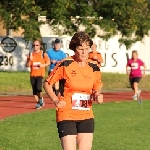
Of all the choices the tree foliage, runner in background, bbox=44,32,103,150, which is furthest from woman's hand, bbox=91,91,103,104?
the tree foliage

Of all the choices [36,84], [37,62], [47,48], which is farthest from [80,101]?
[47,48]

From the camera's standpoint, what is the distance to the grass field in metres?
31.3

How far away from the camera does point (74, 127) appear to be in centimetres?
861

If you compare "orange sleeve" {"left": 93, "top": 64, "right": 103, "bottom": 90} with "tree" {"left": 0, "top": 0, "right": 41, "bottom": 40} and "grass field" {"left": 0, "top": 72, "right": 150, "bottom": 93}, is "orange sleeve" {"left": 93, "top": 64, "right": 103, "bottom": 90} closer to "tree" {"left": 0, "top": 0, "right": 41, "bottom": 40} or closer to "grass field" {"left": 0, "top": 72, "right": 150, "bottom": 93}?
"grass field" {"left": 0, "top": 72, "right": 150, "bottom": 93}

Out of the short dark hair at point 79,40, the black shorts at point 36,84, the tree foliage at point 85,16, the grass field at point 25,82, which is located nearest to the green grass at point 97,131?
the black shorts at point 36,84

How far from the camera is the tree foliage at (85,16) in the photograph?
33312mm

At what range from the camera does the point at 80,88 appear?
28.5ft

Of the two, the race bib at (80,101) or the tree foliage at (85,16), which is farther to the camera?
the tree foliage at (85,16)

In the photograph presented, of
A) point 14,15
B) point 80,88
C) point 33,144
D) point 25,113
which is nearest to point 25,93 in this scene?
point 14,15

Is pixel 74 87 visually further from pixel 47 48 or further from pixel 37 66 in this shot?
pixel 47 48

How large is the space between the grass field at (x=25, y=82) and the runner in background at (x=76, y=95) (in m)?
22.0

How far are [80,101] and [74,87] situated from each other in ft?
0.67

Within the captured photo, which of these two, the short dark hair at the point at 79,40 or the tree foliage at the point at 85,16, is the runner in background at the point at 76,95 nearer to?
the short dark hair at the point at 79,40

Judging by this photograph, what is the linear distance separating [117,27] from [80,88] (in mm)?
28229
